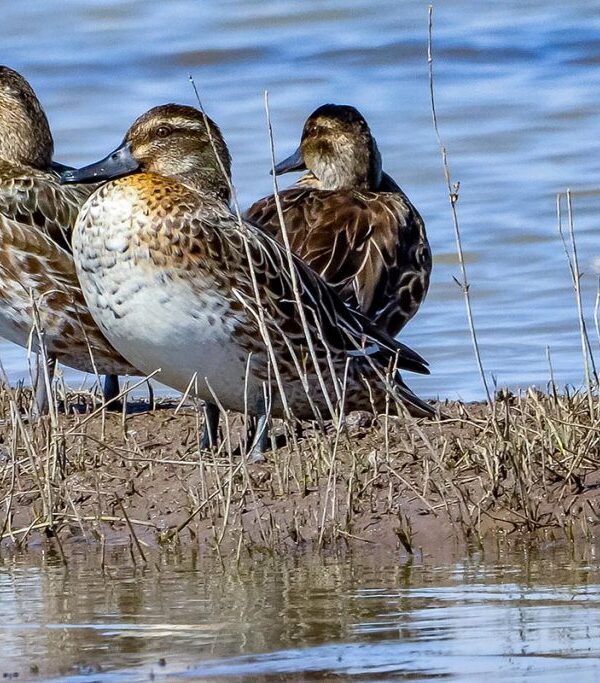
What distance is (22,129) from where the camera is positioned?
8.89m

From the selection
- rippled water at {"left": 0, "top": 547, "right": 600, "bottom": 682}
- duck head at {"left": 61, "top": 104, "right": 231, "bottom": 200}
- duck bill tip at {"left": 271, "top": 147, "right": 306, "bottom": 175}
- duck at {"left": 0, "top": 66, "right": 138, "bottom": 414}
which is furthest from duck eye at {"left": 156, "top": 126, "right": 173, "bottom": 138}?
duck bill tip at {"left": 271, "top": 147, "right": 306, "bottom": 175}

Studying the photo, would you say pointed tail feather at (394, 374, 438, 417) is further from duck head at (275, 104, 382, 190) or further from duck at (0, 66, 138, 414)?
duck head at (275, 104, 382, 190)

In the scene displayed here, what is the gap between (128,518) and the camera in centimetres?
621

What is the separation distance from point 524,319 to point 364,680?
7.24 meters

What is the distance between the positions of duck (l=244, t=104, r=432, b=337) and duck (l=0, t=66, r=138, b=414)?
0.85 metres

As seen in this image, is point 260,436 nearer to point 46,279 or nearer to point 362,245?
point 46,279

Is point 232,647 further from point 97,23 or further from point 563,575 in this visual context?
point 97,23

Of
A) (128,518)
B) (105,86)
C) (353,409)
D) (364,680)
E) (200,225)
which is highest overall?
(105,86)

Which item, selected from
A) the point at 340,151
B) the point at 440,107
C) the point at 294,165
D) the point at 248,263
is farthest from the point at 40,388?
the point at 440,107

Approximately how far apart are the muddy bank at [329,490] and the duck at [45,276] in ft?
4.26

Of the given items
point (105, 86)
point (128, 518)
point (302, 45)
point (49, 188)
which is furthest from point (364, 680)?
point (302, 45)

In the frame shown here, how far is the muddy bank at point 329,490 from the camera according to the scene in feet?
20.3

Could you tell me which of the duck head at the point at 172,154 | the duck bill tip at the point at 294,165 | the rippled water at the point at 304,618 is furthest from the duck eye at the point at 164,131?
the duck bill tip at the point at 294,165

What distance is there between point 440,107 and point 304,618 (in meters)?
12.2
